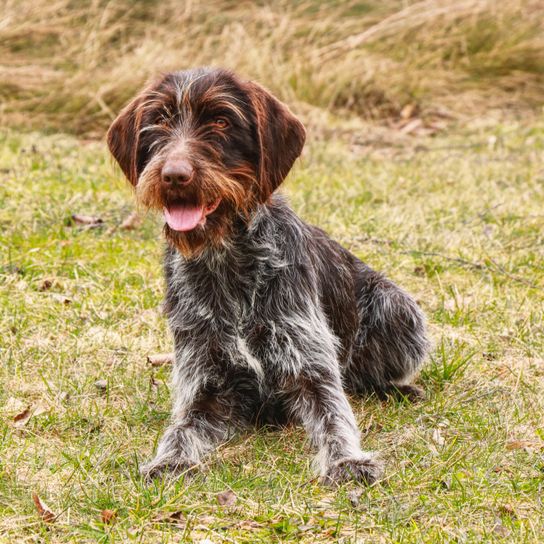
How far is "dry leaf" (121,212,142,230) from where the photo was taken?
21.3ft

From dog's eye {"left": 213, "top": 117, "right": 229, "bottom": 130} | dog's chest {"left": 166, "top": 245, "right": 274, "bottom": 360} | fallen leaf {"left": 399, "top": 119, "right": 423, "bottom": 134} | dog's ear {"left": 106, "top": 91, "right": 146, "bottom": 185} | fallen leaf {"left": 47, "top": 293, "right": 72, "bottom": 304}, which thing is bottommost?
fallen leaf {"left": 399, "top": 119, "right": 423, "bottom": 134}

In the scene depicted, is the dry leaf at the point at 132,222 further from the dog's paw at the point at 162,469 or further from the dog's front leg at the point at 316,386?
the dog's paw at the point at 162,469

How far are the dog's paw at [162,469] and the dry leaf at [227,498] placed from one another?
0.67 feet

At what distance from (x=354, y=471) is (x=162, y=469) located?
72 cm

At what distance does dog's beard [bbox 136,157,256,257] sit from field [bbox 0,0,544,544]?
2.22 feet

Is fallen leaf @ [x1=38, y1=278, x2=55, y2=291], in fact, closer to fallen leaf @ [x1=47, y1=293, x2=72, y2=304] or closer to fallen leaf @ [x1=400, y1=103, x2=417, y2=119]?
fallen leaf @ [x1=47, y1=293, x2=72, y2=304]

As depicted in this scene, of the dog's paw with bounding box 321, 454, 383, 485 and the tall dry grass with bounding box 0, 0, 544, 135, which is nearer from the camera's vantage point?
the dog's paw with bounding box 321, 454, 383, 485

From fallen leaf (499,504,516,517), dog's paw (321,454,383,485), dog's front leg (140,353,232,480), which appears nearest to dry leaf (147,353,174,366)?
dog's front leg (140,353,232,480)

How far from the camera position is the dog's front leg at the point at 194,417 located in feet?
11.6

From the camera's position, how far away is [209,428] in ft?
12.3

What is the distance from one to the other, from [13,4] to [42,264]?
594 cm

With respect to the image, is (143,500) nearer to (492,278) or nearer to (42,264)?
(42,264)

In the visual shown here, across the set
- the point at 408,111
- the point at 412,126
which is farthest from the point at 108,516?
the point at 408,111

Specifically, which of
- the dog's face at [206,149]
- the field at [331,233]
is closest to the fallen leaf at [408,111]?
the field at [331,233]
